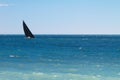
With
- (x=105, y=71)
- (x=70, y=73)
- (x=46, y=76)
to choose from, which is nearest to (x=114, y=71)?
(x=105, y=71)

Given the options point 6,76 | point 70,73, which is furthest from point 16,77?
point 70,73

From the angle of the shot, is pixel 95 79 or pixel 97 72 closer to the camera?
pixel 95 79

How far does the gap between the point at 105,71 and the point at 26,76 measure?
6.49 meters

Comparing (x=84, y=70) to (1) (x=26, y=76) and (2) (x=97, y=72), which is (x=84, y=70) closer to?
(2) (x=97, y=72)

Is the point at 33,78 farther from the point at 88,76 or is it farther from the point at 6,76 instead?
the point at 88,76

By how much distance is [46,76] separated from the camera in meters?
26.0

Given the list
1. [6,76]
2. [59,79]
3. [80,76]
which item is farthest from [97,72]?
[6,76]

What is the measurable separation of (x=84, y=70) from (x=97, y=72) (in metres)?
1.64

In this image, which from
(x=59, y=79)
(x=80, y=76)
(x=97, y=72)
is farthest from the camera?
(x=97, y=72)

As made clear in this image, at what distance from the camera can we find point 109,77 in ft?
85.0

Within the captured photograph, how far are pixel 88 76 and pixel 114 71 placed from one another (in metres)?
3.64

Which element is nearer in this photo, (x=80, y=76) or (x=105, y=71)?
(x=80, y=76)

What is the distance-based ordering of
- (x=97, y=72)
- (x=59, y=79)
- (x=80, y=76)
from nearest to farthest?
(x=59, y=79) → (x=80, y=76) → (x=97, y=72)

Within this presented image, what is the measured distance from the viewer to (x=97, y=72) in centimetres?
2870
